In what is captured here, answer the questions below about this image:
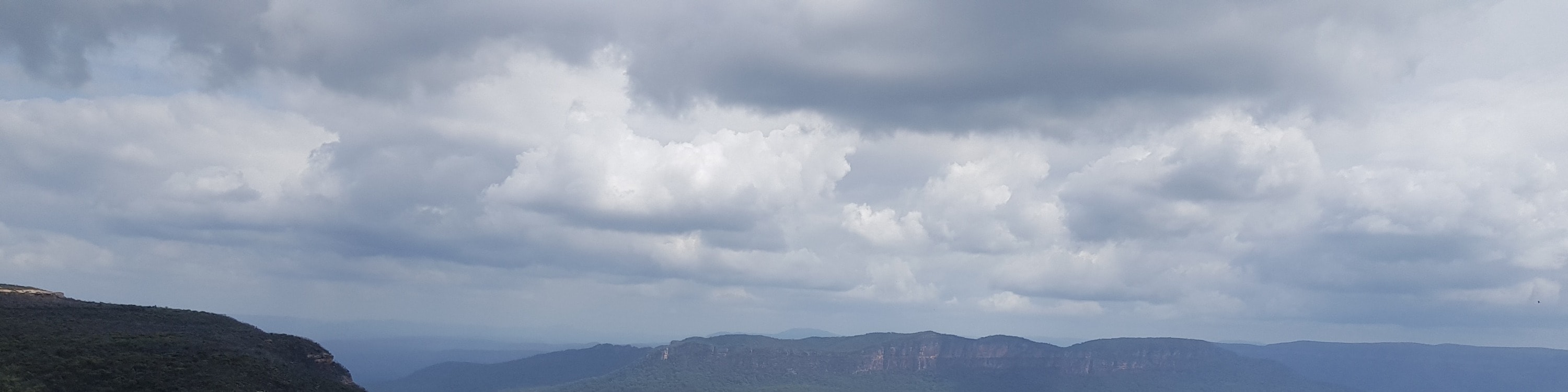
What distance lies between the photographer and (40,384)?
86875 millimetres

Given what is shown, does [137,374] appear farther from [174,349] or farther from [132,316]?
[132,316]

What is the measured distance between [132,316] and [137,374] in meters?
44.6

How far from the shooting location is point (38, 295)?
452 feet

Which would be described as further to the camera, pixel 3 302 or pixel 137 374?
pixel 3 302

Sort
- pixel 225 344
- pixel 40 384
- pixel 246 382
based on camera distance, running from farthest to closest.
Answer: pixel 225 344 → pixel 246 382 → pixel 40 384

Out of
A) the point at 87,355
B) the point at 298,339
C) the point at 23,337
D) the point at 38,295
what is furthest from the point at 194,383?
the point at 38,295

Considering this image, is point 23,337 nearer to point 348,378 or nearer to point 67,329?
point 67,329

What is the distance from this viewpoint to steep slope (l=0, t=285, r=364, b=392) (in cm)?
9131

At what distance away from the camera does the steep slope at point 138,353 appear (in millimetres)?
91312

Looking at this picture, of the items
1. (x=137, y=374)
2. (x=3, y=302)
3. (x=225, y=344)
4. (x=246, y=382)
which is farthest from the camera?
(x=3, y=302)

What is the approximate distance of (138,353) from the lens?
100875 millimetres

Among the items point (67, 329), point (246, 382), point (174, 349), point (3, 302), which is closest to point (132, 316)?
point (3, 302)

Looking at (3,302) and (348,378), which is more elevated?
(3,302)

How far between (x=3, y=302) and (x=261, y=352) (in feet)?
125
